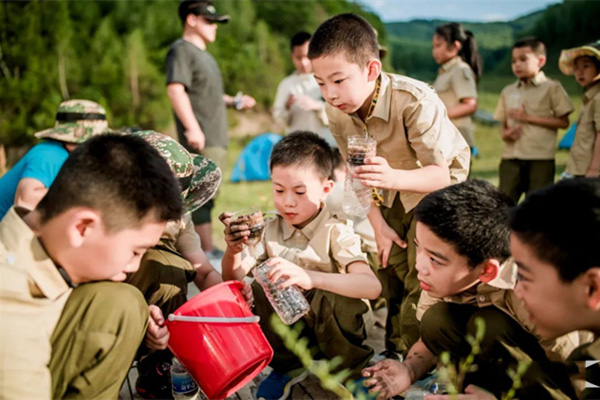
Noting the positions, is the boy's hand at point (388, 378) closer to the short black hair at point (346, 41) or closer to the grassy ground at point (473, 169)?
the short black hair at point (346, 41)

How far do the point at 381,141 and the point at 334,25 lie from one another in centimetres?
63

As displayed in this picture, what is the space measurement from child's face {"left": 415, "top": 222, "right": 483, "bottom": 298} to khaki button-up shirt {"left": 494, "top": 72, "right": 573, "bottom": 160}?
330 cm

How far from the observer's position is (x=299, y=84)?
19.3 feet

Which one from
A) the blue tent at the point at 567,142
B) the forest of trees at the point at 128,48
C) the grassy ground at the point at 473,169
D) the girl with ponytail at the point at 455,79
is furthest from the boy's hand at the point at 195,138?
the blue tent at the point at 567,142

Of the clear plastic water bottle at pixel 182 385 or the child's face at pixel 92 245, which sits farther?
the clear plastic water bottle at pixel 182 385

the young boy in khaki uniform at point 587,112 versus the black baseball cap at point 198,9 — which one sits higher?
the black baseball cap at point 198,9

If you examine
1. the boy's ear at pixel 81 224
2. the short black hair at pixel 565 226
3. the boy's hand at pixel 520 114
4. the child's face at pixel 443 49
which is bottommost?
the boy's hand at pixel 520 114

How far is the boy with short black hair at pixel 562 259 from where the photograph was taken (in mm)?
Answer: 1693

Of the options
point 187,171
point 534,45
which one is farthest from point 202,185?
point 534,45

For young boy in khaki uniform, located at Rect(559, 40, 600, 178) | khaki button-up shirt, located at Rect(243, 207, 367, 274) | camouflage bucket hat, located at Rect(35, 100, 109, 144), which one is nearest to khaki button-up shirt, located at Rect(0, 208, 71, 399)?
khaki button-up shirt, located at Rect(243, 207, 367, 274)

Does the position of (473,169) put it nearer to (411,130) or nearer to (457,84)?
(457,84)

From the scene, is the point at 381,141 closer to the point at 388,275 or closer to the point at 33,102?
the point at 388,275

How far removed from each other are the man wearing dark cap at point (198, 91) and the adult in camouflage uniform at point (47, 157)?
0.99 m

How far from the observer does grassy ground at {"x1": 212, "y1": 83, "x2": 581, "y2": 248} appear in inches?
306
